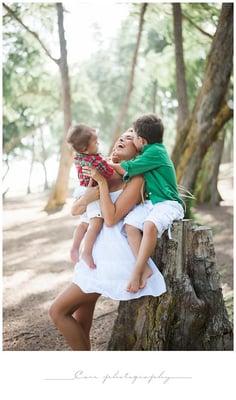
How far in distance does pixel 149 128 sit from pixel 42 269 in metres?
4.84

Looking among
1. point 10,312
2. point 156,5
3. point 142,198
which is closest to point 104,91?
point 156,5

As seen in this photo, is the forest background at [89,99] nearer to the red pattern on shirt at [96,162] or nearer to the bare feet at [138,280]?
the red pattern on shirt at [96,162]

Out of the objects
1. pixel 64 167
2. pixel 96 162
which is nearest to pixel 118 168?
pixel 96 162

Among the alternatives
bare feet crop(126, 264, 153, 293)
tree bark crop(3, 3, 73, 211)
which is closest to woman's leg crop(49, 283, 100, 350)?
bare feet crop(126, 264, 153, 293)

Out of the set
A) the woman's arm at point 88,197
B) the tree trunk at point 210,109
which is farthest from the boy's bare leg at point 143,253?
the tree trunk at point 210,109

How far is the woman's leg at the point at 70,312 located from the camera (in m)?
2.93

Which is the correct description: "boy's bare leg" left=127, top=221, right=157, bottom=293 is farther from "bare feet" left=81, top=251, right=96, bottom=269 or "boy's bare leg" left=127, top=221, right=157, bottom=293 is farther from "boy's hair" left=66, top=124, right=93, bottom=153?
"boy's hair" left=66, top=124, right=93, bottom=153

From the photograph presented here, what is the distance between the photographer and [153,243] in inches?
110

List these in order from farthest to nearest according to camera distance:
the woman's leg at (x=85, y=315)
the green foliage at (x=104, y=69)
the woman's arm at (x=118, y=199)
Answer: the green foliage at (x=104, y=69) → the woman's leg at (x=85, y=315) → the woman's arm at (x=118, y=199)

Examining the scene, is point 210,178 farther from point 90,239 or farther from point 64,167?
point 90,239

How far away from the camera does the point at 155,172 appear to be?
9.64 ft

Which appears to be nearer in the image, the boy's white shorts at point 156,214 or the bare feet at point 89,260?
the boy's white shorts at point 156,214

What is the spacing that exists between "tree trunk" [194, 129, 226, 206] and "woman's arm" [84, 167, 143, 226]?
824 centimetres

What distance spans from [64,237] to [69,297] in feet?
21.0
